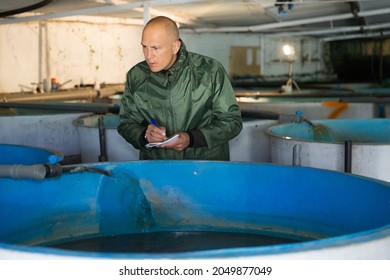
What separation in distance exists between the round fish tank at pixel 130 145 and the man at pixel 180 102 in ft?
5.16

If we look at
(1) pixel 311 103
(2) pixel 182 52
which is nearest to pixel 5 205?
(2) pixel 182 52

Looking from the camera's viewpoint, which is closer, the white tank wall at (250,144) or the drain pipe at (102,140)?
the drain pipe at (102,140)

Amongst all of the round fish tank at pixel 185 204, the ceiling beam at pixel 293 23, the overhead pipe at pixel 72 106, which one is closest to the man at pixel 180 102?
the round fish tank at pixel 185 204

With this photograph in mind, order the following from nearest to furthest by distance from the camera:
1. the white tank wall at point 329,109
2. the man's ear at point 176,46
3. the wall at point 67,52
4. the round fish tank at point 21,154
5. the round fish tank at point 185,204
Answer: the round fish tank at point 185,204, the man's ear at point 176,46, the round fish tank at point 21,154, the white tank wall at point 329,109, the wall at point 67,52

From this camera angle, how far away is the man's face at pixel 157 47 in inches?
117

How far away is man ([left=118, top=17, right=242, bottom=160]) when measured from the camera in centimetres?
306

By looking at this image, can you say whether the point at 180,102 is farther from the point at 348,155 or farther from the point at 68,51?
the point at 68,51

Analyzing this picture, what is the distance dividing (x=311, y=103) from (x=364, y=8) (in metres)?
3.29

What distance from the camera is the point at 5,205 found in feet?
8.37

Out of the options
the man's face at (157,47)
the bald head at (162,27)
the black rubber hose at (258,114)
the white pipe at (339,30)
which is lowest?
the black rubber hose at (258,114)

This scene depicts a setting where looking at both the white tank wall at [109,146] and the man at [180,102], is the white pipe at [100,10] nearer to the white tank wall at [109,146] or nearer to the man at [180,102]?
the white tank wall at [109,146]

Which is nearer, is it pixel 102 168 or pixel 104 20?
pixel 102 168

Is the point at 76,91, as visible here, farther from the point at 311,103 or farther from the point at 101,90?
the point at 311,103

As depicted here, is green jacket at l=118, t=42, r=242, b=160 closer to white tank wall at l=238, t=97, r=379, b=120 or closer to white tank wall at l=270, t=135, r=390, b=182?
white tank wall at l=270, t=135, r=390, b=182
